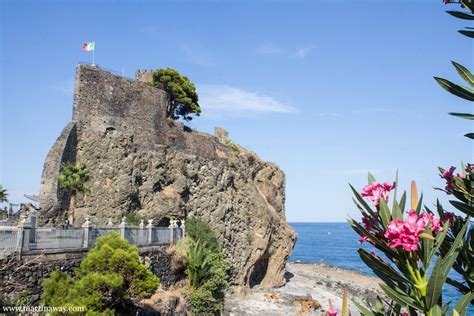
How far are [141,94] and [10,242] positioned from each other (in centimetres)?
1583

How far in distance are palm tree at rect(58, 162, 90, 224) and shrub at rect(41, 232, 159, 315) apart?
288 inches

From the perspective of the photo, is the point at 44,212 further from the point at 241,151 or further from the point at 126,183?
the point at 241,151

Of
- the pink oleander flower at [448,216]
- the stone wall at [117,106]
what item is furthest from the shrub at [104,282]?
the stone wall at [117,106]

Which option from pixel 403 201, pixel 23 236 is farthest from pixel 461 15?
pixel 23 236

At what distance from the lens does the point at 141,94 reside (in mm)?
26156

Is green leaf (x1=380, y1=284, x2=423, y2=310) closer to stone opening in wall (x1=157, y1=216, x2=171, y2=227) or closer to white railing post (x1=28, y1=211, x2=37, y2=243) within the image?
white railing post (x1=28, y1=211, x2=37, y2=243)

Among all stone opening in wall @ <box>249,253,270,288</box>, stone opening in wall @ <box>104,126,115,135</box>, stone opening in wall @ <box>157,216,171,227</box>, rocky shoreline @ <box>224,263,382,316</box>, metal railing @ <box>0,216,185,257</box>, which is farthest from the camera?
stone opening in wall @ <box>249,253,270,288</box>

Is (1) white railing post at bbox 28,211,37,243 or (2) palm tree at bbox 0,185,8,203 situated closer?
(1) white railing post at bbox 28,211,37,243

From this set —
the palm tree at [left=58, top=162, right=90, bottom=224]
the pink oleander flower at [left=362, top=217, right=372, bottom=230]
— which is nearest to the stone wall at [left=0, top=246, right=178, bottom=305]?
the palm tree at [left=58, top=162, right=90, bottom=224]

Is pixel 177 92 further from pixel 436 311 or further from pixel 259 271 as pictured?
pixel 436 311

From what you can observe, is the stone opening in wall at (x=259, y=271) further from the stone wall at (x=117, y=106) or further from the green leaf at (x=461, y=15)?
the green leaf at (x=461, y=15)

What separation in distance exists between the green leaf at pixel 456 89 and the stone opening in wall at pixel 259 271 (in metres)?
27.7

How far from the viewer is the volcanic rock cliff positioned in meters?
22.3

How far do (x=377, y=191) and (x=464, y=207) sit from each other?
1512 millimetres
